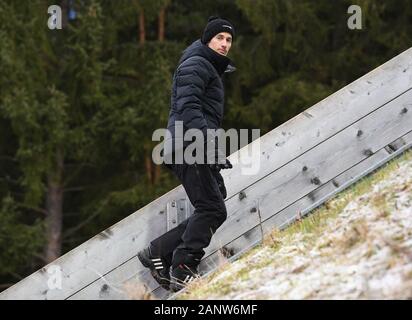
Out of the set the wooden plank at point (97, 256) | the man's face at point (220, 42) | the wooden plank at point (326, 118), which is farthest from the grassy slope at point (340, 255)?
the man's face at point (220, 42)

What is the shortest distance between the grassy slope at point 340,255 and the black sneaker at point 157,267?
1.72ft

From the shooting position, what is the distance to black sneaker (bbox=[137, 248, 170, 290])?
636 cm

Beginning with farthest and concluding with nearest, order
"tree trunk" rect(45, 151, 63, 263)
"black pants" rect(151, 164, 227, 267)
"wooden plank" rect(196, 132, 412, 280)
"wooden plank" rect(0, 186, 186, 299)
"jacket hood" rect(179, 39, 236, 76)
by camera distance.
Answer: "tree trunk" rect(45, 151, 63, 263)
"wooden plank" rect(196, 132, 412, 280)
"wooden plank" rect(0, 186, 186, 299)
"jacket hood" rect(179, 39, 236, 76)
"black pants" rect(151, 164, 227, 267)

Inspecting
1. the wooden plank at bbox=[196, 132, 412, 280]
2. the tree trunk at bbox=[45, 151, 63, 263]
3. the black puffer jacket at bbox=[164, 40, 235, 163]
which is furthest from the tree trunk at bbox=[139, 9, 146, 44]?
the black puffer jacket at bbox=[164, 40, 235, 163]

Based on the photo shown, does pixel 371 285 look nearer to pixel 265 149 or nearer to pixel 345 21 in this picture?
pixel 265 149

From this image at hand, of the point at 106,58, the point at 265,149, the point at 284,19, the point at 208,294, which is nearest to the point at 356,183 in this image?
the point at 265,149

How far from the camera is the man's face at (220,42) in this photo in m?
6.40

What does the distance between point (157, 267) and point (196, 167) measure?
0.81 metres

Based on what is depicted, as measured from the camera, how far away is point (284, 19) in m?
15.0

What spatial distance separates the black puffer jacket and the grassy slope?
94 centimetres

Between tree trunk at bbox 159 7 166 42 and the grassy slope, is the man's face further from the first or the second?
tree trunk at bbox 159 7 166 42

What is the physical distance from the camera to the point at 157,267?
20.9 ft

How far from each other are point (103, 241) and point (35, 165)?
8452 millimetres

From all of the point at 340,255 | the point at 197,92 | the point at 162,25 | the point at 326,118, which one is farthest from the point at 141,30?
the point at 340,255
